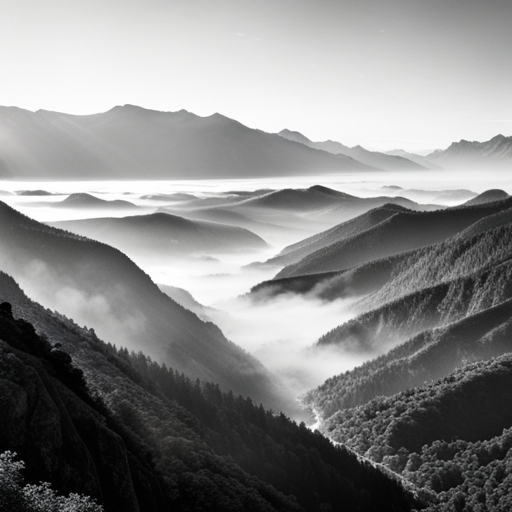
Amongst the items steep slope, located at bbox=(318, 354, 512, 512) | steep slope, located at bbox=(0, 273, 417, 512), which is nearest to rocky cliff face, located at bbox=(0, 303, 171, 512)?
steep slope, located at bbox=(0, 273, 417, 512)

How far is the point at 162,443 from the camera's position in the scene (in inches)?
3469

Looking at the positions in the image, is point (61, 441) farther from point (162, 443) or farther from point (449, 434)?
point (449, 434)

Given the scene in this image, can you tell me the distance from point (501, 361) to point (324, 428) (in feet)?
187

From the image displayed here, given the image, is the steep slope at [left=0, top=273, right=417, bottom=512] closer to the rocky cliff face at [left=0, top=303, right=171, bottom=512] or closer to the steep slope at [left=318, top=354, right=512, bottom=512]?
the rocky cliff face at [left=0, top=303, right=171, bottom=512]

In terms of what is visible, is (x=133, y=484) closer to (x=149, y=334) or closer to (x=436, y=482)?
(x=436, y=482)

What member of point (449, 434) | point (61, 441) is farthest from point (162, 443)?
point (449, 434)

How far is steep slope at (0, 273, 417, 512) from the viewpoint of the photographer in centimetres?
5434

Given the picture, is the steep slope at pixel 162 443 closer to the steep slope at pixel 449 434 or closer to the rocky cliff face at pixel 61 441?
the rocky cliff face at pixel 61 441

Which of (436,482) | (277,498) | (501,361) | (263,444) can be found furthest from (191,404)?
(501,361)

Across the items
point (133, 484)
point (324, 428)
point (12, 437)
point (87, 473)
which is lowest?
point (324, 428)

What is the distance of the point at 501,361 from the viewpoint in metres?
186

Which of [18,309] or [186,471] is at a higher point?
[18,309]

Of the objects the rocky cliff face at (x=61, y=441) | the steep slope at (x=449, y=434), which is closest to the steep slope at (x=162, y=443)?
the rocky cliff face at (x=61, y=441)

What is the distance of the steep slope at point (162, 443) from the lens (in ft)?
178
